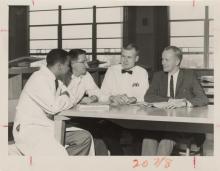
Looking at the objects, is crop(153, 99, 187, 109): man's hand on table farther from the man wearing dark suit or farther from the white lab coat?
the white lab coat

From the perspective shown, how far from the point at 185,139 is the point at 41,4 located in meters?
1.07

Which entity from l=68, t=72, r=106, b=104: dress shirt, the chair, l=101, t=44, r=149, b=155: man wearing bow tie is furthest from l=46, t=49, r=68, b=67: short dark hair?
l=101, t=44, r=149, b=155: man wearing bow tie

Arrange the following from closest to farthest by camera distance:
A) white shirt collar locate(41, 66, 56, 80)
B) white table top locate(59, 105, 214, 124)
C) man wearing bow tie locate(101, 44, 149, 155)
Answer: white table top locate(59, 105, 214, 124), white shirt collar locate(41, 66, 56, 80), man wearing bow tie locate(101, 44, 149, 155)

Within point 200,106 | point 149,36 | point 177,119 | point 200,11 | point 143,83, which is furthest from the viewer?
point 149,36

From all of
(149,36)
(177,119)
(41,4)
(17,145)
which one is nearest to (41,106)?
(17,145)

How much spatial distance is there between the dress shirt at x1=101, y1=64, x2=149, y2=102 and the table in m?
0.47

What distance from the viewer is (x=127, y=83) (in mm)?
2404

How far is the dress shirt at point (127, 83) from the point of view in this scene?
2.38 metres

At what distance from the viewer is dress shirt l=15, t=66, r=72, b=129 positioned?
5.85 feet

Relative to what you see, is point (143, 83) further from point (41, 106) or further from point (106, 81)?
point (41, 106)

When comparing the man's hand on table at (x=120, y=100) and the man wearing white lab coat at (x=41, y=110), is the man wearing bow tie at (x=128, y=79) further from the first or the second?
the man wearing white lab coat at (x=41, y=110)

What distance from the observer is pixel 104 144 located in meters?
2.19

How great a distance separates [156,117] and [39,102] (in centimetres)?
59

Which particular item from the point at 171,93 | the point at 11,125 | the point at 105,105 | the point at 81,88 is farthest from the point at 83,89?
the point at 171,93
